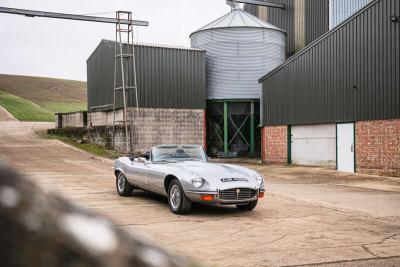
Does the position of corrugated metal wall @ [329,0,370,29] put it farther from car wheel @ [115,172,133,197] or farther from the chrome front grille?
the chrome front grille

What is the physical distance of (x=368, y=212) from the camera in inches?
Answer: 416

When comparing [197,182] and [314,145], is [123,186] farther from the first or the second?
[314,145]

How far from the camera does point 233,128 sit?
3609 centimetres

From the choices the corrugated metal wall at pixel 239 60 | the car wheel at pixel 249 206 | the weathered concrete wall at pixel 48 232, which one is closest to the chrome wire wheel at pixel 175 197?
the car wheel at pixel 249 206

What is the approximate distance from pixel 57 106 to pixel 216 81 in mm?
47402

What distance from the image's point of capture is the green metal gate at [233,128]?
3569cm

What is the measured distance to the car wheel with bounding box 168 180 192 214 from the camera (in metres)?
9.91

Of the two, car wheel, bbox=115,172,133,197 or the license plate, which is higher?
the license plate

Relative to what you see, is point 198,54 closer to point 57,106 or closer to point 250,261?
point 250,261

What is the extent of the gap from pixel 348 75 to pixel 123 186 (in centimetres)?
1488

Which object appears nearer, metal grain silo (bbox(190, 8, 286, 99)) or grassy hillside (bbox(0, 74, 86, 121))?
metal grain silo (bbox(190, 8, 286, 99))

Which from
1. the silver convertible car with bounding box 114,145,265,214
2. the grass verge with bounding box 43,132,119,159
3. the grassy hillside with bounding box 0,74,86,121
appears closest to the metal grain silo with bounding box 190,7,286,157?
the grass verge with bounding box 43,132,119,159

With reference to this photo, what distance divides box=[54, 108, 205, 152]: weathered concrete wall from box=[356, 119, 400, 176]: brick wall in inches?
533

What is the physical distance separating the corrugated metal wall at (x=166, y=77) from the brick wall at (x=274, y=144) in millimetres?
6013
